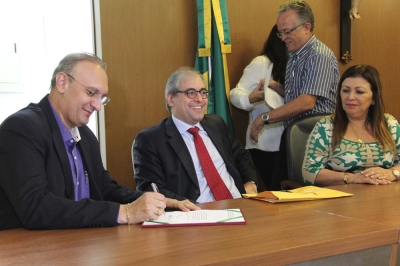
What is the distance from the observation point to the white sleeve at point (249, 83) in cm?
352

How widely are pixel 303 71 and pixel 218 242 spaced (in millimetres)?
2113

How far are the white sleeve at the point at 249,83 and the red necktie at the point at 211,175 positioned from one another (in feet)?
2.83

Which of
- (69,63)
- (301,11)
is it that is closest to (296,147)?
(301,11)

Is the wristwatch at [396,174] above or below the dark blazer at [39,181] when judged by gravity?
below

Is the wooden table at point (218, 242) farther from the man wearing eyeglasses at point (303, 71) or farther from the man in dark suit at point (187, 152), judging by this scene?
the man wearing eyeglasses at point (303, 71)

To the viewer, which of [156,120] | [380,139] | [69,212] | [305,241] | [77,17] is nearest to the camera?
[305,241]

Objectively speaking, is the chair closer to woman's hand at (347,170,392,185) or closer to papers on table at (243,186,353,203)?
woman's hand at (347,170,392,185)

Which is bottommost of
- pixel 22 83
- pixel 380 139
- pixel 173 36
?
pixel 380 139

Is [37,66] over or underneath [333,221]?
over

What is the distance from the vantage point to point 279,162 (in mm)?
3045

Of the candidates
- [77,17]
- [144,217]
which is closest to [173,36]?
[77,17]

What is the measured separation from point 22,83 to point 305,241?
2371mm

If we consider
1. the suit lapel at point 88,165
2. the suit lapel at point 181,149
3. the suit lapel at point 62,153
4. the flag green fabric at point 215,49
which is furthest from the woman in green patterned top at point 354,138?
the suit lapel at point 62,153

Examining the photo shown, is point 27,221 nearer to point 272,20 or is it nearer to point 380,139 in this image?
point 380,139
